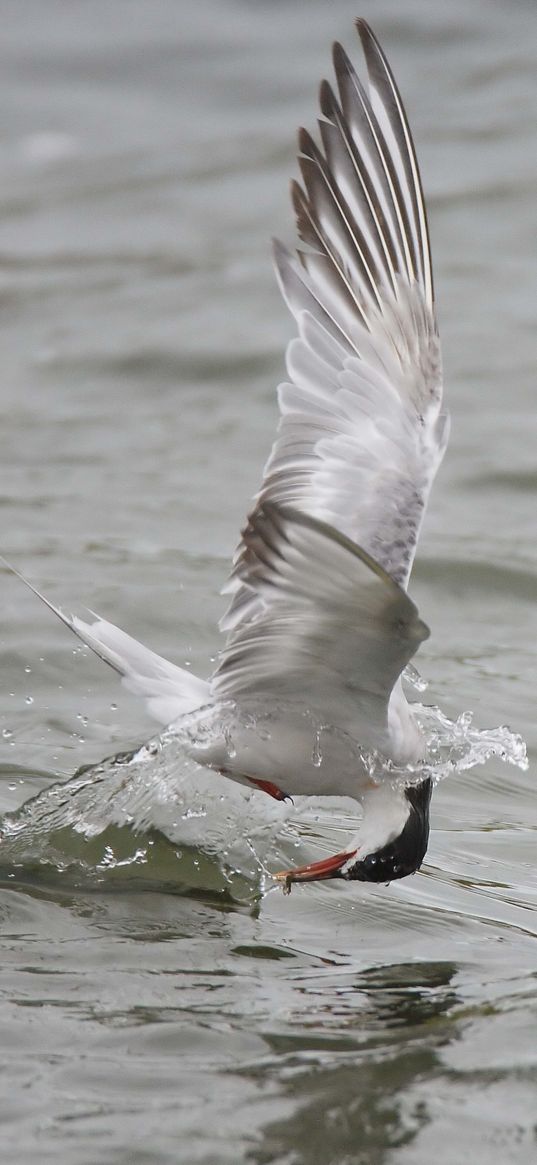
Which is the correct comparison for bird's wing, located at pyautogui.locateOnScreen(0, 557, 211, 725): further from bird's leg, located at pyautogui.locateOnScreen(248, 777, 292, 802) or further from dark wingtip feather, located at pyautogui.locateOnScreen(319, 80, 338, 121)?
dark wingtip feather, located at pyautogui.locateOnScreen(319, 80, 338, 121)

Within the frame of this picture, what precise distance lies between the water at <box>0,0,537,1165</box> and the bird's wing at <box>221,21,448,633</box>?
4.20ft

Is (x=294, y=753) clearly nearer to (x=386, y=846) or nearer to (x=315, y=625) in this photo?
(x=386, y=846)

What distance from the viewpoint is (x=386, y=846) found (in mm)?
4449

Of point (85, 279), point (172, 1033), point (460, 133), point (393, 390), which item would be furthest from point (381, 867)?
point (460, 133)

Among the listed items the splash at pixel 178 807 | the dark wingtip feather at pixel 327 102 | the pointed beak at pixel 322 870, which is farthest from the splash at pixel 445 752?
the dark wingtip feather at pixel 327 102

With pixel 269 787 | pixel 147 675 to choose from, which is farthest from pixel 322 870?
pixel 147 675

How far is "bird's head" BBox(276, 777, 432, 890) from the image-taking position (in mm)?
4453

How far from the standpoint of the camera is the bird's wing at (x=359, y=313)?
427 cm

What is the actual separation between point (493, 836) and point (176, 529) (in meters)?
2.94

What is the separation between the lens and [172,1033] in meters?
3.67

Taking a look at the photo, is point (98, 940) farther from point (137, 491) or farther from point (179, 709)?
point (137, 491)

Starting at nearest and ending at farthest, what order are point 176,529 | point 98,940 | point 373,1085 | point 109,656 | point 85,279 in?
1. point 373,1085
2. point 98,940
3. point 109,656
4. point 176,529
5. point 85,279

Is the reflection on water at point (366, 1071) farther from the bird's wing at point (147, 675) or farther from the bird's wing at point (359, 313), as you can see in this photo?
the bird's wing at point (359, 313)

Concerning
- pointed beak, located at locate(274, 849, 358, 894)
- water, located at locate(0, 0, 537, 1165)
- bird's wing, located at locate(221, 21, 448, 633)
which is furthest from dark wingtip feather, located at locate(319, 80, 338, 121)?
water, located at locate(0, 0, 537, 1165)
